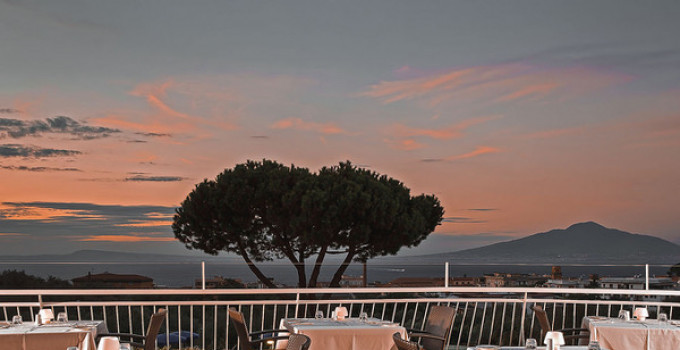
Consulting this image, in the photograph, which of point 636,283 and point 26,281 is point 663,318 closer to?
point 636,283

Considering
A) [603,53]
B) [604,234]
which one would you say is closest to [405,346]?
[603,53]

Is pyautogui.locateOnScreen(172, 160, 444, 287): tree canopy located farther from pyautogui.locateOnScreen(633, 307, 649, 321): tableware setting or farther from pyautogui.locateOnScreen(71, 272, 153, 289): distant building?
pyautogui.locateOnScreen(633, 307, 649, 321): tableware setting

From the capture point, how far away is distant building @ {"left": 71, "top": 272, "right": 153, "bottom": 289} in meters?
9.77

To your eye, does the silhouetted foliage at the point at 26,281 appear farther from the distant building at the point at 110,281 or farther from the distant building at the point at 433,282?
the distant building at the point at 433,282

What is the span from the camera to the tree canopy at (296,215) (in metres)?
19.4


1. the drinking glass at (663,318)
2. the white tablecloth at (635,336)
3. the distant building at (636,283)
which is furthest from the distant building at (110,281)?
the distant building at (636,283)

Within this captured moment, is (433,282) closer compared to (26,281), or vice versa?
(26,281)

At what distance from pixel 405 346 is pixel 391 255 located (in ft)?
53.5

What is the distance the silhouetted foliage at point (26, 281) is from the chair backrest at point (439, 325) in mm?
5372

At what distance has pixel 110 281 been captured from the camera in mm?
10445

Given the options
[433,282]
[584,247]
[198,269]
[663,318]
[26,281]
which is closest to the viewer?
[663,318]

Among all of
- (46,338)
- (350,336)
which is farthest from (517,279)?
(46,338)

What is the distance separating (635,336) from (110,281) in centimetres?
698

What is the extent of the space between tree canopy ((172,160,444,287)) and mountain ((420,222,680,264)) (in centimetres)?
311
